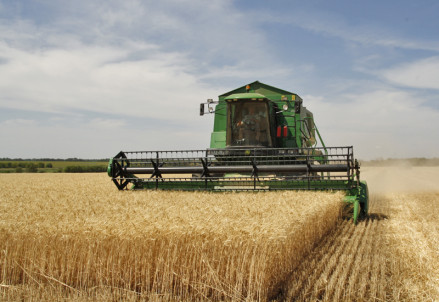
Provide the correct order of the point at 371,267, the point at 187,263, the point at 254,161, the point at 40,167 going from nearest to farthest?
1. the point at 187,263
2. the point at 371,267
3. the point at 254,161
4. the point at 40,167

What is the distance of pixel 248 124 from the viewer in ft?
30.8

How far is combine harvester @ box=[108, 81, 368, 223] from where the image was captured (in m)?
7.61

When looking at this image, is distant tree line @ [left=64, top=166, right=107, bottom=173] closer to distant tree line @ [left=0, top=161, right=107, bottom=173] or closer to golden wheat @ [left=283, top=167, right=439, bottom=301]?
distant tree line @ [left=0, top=161, right=107, bottom=173]

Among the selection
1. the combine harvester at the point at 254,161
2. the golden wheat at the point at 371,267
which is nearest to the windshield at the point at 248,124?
the combine harvester at the point at 254,161

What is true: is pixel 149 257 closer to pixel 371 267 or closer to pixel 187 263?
pixel 187 263

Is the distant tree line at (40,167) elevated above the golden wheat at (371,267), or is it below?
above

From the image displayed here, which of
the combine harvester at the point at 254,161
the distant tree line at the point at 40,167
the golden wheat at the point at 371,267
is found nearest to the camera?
the golden wheat at the point at 371,267

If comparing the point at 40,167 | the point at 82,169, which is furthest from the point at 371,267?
the point at 40,167

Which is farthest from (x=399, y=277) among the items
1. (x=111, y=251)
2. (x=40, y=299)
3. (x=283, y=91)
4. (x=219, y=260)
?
(x=283, y=91)

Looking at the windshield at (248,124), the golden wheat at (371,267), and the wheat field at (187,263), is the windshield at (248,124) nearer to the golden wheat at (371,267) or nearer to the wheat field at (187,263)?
the golden wheat at (371,267)

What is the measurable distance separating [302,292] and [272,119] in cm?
628

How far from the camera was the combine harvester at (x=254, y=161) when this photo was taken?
25.0ft

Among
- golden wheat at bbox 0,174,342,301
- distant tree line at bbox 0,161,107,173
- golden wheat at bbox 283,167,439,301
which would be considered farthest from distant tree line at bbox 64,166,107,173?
golden wheat at bbox 0,174,342,301

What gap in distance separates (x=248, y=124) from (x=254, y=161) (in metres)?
1.77
